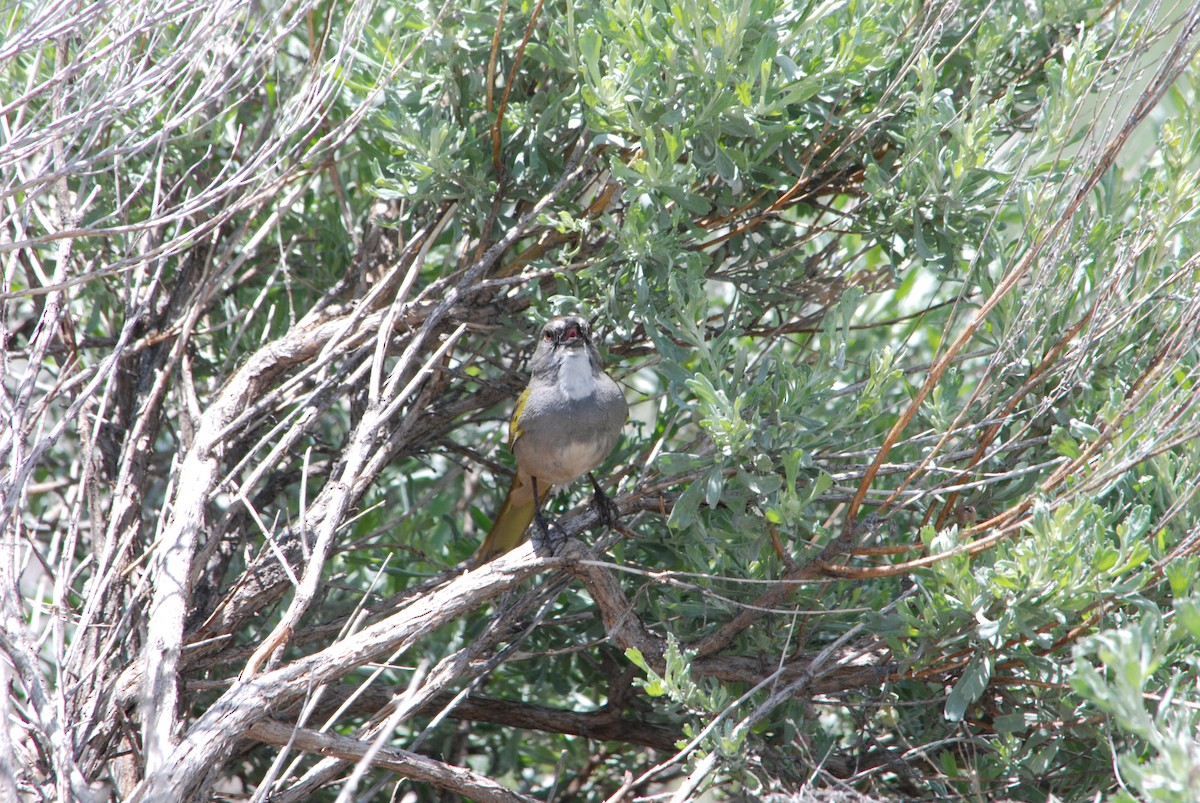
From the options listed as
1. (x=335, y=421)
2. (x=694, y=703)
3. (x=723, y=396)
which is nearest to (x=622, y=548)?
(x=694, y=703)

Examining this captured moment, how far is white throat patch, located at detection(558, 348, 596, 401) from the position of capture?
399 cm

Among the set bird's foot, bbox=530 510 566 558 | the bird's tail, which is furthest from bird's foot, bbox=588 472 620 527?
the bird's tail

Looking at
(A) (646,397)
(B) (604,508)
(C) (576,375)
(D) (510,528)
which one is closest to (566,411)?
(C) (576,375)

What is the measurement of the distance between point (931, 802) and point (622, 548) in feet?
4.87

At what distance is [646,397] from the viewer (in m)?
4.40

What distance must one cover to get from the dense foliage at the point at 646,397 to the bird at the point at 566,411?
0.62 feet

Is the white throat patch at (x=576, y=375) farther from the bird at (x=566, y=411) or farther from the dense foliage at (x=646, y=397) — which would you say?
the dense foliage at (x=646, y=397)

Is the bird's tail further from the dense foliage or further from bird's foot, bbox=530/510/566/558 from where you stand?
bird's foot, bbox=530/510/566/558

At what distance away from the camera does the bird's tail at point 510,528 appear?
4.39 metres

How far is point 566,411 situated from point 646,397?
1.78ft

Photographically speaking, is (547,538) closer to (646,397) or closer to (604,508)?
(604,508)

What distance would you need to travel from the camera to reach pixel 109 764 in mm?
3594

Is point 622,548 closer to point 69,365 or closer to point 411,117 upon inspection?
point 411,117

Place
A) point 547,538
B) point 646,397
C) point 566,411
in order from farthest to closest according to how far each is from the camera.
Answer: point 646,397 < point 566,411 < point 547,538
